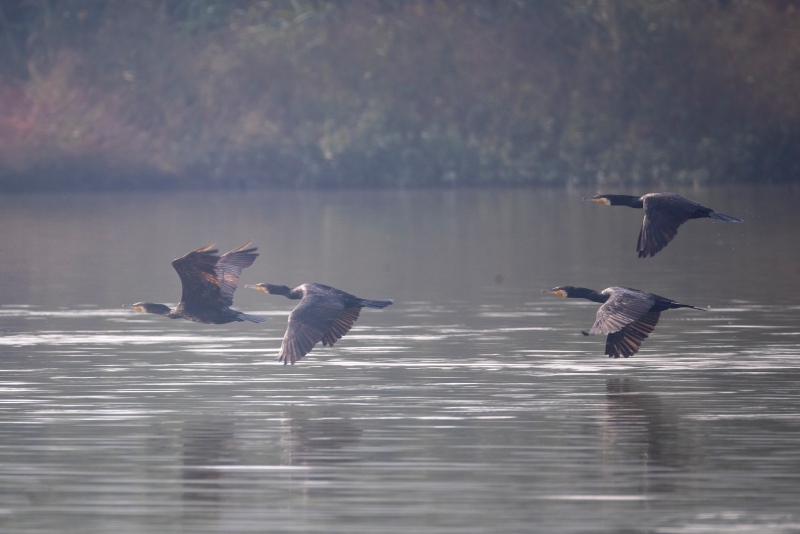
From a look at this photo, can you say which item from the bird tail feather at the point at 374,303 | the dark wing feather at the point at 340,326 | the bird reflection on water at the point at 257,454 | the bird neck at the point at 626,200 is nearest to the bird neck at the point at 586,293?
the bird neck at the point at 626,200

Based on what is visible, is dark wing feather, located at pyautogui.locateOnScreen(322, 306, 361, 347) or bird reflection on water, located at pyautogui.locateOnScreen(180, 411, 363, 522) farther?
dark wing feather, located at pyautogui.locateOnScreen(322, 306, 361, 347)

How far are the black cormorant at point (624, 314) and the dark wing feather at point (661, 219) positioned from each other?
1.61ft

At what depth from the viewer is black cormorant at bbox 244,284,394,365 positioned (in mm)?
13266

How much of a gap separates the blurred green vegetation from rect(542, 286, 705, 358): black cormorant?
39880 mm

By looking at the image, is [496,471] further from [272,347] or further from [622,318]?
[272,347]

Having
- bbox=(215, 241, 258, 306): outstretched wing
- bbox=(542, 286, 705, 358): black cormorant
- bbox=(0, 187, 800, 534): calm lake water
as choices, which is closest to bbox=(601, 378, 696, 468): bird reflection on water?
bbox=(0, 187, 800, 534): calm lake water

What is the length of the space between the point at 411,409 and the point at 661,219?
10.8 ft

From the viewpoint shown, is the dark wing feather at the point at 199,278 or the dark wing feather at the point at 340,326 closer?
the dark wing feather at the point at 340,326

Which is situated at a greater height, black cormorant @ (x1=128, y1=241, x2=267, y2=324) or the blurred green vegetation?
the blurred green vegetation

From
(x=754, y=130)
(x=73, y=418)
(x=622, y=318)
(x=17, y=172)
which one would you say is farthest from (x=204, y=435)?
(x=754, y=130)

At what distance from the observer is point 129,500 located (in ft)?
33.2

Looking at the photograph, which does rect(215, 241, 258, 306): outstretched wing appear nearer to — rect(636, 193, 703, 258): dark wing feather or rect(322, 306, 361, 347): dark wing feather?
rect(322, 306, 361, 347): dark wing feather

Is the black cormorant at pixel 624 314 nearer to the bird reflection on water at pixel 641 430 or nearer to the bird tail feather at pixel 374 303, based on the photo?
the bird reflection on water at pixel 641 430

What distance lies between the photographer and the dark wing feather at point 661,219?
14.7 metres
